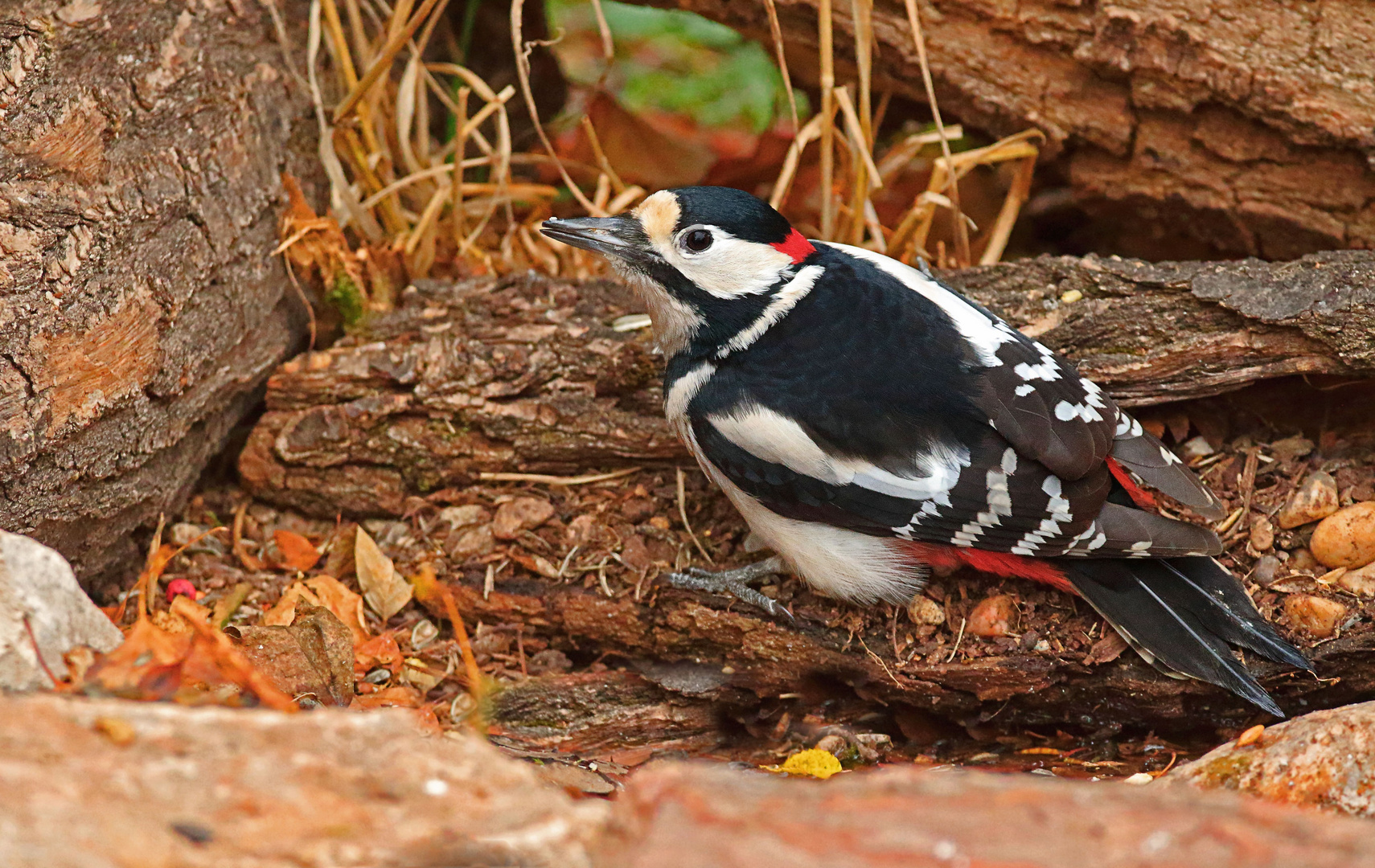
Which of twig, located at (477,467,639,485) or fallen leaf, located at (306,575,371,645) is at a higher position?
twig, located at (477,467,639,485)

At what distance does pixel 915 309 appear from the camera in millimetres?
3260

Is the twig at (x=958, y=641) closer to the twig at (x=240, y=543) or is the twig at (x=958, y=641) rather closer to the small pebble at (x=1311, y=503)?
the small pebble at (x=1311, y=503)

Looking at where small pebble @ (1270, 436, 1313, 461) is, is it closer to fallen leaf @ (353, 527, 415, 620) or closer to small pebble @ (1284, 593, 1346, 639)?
small pebble @ (1284, 593, 1346, 639)

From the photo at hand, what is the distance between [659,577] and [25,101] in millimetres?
2091

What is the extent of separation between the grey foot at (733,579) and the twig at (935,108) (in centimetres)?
155

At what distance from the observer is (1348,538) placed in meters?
3.07

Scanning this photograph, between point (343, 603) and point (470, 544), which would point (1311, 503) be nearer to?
point (470, 544)

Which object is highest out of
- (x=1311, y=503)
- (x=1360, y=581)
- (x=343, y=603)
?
(x=1311, y=503)

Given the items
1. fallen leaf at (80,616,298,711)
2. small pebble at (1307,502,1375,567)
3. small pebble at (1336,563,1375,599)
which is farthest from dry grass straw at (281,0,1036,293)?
fallen leaf at (80,616,298,711)

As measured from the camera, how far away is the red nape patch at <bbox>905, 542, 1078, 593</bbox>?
310 centimetres

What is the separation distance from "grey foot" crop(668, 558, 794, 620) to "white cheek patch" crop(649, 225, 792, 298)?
0.80m

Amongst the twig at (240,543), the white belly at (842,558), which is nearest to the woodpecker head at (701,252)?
the white belly at (842,558)

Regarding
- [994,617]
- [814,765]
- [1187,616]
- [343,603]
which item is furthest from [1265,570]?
[343,603]

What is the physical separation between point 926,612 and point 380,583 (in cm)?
163
